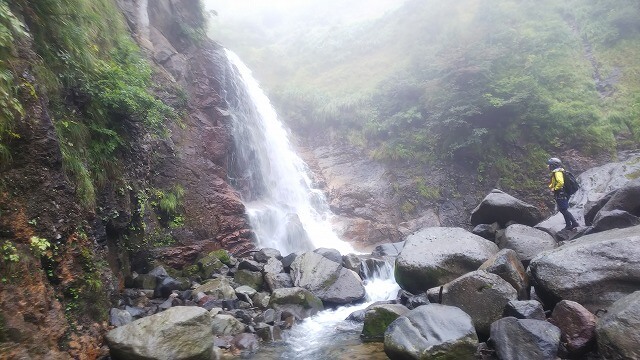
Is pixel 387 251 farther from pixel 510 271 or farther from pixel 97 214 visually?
pixel 97 214

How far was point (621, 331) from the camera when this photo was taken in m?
4.95

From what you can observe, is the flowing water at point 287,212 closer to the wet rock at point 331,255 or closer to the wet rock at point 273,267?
the wet rock at point 331,255

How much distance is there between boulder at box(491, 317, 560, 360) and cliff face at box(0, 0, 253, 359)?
610cm

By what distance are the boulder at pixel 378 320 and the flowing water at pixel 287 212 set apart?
0.26 meters

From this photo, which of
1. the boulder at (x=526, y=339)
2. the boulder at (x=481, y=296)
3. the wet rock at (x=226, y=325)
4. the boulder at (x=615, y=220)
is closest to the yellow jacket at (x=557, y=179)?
the boulder at (x=615, y=220)

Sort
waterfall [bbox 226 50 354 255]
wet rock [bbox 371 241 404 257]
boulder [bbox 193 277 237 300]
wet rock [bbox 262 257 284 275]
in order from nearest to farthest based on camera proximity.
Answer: boulder [bbox 193 277 237 300] → wet rock [bbox 262 257 284 275] → wet rock [bbox 371 241 404 257] → waterfall [bbox 226 50 354 255]

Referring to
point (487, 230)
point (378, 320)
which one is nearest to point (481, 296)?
point (378, 320)

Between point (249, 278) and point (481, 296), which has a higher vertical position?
point (249, 278)

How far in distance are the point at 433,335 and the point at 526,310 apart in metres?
1.68

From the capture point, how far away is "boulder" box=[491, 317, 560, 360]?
17.7ft

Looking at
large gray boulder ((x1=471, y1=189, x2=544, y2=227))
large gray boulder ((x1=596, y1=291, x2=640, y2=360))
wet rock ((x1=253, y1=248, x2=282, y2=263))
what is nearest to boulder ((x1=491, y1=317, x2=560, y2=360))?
large gray boulder ((x1=596, y1=291, x2=640, y2=360))

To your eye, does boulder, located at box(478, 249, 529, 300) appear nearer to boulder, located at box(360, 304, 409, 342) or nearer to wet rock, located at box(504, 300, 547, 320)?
wet rock, located at box(504, 300, 547, 320)

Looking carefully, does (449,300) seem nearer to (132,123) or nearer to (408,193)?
(132,123)

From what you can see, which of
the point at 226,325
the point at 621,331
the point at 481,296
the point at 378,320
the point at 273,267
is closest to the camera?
the point at 621,331
